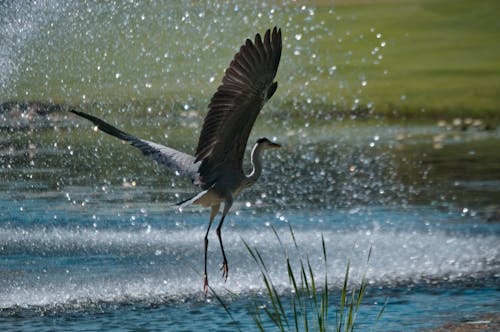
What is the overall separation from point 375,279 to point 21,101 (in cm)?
1325

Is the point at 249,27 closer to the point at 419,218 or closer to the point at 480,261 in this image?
the point at 419,218

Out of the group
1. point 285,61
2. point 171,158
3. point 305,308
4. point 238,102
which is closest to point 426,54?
point 285,61

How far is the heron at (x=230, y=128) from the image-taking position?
242 inches

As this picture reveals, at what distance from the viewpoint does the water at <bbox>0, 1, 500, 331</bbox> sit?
7.93 metres

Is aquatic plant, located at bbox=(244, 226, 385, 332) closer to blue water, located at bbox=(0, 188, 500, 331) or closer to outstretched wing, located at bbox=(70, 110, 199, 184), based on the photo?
blue water, located at bbox=(0, 188, 500, 331)

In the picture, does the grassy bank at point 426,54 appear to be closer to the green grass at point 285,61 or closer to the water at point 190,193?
the green grass at point 285,61

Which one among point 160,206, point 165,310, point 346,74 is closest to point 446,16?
point 346,74

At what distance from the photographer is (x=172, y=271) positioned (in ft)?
28.7

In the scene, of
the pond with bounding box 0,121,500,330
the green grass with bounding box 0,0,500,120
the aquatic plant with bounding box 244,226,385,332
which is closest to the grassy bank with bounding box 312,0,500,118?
the green grass with bounding box 0,0,500,120

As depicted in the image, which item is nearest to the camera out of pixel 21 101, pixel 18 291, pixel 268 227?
pixel 18 291

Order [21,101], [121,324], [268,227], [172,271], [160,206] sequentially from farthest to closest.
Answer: [21,101] < [160,206] < [268,227] < [172,271] < [121,324]

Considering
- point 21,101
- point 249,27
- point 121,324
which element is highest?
point 249,27

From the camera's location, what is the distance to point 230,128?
662 centimetres

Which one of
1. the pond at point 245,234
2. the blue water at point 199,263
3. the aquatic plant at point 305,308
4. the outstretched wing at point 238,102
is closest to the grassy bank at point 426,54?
the pond at point 245,234
